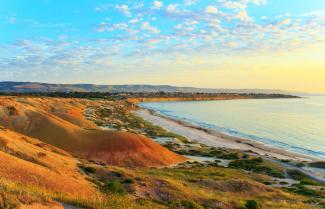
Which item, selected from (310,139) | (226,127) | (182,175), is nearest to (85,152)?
(182,175)

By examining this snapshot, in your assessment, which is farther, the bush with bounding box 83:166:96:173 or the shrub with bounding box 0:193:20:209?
the bush with bounding box 83:166:96:173

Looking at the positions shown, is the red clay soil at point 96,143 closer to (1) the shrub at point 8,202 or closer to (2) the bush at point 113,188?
(2) the bush at point 113,188

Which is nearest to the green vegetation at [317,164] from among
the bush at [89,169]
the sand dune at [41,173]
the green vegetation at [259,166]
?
the green vegetation at [259,166]

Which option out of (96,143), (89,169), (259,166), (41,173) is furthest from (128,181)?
(259,166)

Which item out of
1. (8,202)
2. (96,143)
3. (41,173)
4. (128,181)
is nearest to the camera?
(8,202)

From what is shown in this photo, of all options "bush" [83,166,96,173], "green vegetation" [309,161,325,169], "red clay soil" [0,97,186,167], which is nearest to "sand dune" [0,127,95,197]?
"bush" [83,166,96,173]

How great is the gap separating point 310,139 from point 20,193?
78620 millimetres

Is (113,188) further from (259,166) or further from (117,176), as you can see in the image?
(259,166)

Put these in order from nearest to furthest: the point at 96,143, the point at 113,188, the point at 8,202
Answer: the point at 8,202, the point at 113,188, the point at 96,143

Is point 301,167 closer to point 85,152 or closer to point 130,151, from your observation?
point 130,151

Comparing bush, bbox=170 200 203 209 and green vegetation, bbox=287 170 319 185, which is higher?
bush, bbox=170 200 203 209

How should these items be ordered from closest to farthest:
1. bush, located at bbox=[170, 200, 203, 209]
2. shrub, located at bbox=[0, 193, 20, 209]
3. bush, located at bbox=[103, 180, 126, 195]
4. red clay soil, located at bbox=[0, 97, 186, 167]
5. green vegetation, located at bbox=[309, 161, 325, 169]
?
shrub, located at bbox=[0, 193, 20, 209], bush, located at bbox=[170, 200, 203, 209], bush, located at bbox=[103, 180, 126, 195], red clay soil, located at bbox=[0, 97, 186, 167], green vegetation, located at bbox=[309, 161, 325, 169]

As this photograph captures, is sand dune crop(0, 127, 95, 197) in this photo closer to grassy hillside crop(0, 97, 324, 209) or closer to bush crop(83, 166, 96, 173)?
grassy hillside crop(0, 97, 324, 209)

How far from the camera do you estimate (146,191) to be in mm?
25406
